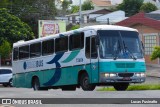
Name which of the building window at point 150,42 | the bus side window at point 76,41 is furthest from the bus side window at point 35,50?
the building window at point 150,42

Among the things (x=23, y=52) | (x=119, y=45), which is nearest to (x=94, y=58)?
(x=119, y=45)

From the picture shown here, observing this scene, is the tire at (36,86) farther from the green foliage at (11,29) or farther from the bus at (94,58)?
the green foliage at (11,29)

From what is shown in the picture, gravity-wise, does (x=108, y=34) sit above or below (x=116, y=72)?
above

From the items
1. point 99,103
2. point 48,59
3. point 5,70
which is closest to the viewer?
point 99,103

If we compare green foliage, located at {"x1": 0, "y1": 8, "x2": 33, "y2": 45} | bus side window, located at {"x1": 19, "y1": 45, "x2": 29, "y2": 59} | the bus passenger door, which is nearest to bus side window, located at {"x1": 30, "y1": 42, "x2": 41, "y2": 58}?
bus side window, located at {"x1": 19, "y1": 45, "x2": 29, "y2": 59}

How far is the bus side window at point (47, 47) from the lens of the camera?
27.9m

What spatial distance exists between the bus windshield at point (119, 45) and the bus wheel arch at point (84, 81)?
155 centimetres

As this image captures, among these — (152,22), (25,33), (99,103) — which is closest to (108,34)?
(99,103)

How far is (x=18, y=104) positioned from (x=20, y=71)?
18.8 metres

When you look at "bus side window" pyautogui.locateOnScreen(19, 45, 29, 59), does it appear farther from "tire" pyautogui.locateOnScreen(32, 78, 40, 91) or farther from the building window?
the building window

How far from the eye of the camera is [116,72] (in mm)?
23438

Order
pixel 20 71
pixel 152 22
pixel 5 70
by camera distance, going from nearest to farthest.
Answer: pixel 20 71, pixel 5 70, pixel 152 22

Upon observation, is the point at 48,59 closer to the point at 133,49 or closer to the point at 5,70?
the point at 133,49

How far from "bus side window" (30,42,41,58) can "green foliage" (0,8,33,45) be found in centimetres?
3259
